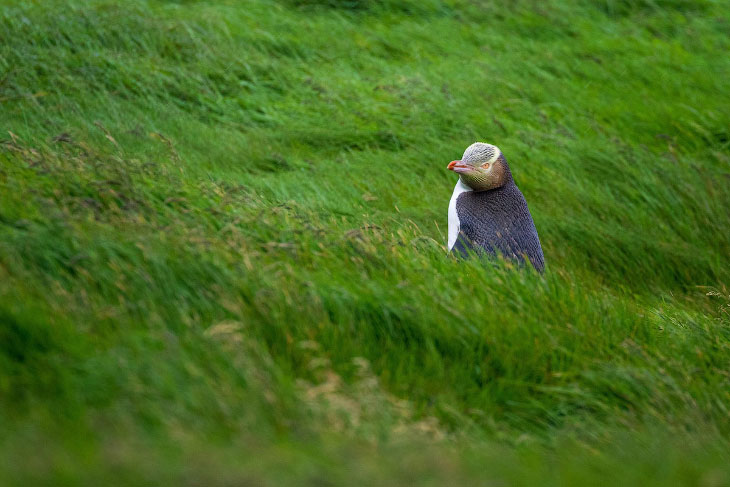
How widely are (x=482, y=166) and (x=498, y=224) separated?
0.40m

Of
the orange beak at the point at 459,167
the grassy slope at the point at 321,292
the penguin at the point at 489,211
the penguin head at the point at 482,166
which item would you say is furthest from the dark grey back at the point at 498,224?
the grassy slope at the point at 321,292

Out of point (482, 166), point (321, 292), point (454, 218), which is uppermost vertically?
point (321, 292)

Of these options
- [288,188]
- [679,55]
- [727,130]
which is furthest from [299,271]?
[679,55]

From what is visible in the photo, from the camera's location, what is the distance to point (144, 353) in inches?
114

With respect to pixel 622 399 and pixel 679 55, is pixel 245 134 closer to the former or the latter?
pixel 622 399

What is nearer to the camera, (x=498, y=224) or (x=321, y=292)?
(x=321, y=292)

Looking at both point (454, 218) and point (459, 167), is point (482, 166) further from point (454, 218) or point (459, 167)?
point (454, 218)

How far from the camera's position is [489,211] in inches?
210

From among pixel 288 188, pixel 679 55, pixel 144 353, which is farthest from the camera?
pixel 679 55

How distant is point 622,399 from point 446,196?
3448 mm

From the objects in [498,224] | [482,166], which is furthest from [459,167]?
[498,224]

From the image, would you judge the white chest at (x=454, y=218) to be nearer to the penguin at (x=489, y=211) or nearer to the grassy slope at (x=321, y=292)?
the penguin at (x=489, y=211)

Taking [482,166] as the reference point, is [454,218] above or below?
below

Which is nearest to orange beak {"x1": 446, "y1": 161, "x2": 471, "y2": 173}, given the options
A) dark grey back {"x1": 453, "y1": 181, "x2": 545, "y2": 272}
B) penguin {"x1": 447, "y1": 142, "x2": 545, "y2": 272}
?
penguin {"x1": 447, "y1": 142, "x2": 545, "y2": 272}
